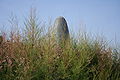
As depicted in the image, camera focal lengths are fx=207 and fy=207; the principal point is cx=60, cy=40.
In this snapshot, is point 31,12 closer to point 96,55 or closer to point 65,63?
point 65,63

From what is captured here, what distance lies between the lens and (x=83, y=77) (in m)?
4.59

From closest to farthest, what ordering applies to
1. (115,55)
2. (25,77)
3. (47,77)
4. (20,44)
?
(25,77)
(47,77)
(20,44)
(115,55)

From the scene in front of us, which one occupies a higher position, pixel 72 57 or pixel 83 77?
pixel 72 57

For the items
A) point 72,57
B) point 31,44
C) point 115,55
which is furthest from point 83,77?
point 115,55

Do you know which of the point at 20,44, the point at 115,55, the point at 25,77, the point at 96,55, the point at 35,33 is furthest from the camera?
the point at 115,55

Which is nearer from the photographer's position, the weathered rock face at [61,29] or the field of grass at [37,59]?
the field of grass at [37,59]

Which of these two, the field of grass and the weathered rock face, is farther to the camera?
the weathered rock face

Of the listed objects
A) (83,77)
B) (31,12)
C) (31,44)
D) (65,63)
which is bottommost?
(83,77)

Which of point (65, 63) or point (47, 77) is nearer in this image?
point (47, 77)

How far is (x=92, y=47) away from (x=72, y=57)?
1574mm

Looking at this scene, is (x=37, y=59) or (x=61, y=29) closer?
(x=37, y=59)

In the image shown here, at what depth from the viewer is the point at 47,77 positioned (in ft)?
13.1

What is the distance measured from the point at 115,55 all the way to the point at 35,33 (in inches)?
118

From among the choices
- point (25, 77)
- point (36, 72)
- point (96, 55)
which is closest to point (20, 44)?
point (36, 72)
